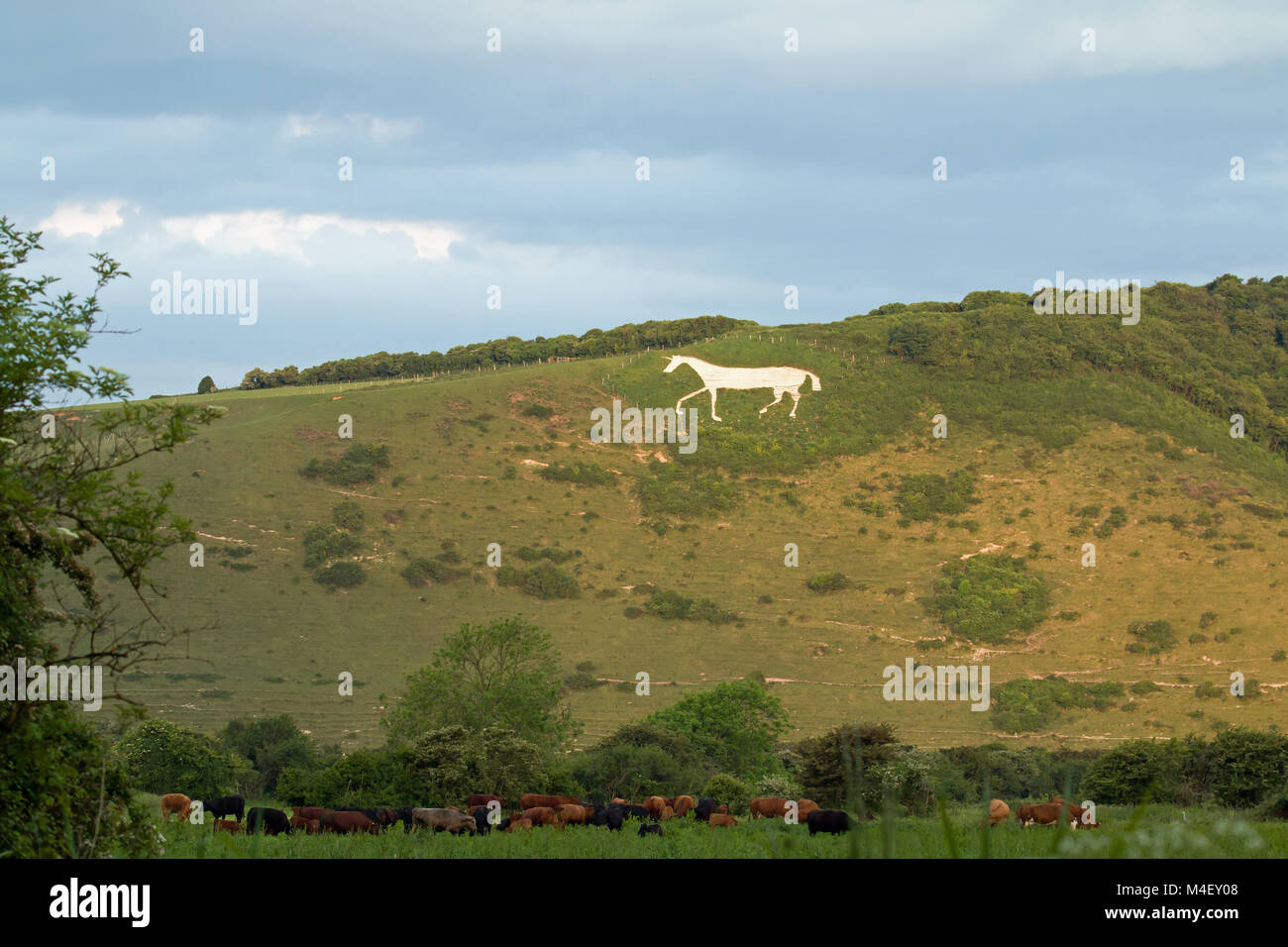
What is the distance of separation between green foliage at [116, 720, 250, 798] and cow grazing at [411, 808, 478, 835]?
15624 mm

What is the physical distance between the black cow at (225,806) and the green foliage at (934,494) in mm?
81256

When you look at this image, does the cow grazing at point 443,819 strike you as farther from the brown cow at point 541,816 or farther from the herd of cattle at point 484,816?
the brown cow at point 541,816

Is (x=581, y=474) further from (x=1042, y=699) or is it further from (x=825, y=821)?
(x=825, y=821)

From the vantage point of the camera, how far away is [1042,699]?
70.4 metres

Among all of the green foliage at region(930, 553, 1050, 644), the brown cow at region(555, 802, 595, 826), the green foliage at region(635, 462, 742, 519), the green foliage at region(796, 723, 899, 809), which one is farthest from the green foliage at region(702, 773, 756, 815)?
the green foliage at region(635, 462, 742, 519)

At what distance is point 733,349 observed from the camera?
12000 cm

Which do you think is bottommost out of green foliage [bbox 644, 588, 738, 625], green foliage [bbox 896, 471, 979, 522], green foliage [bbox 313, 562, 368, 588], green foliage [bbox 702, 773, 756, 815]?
green foliage [bbox 702, 773, 756, 815]

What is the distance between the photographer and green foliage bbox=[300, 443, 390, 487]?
3632 inches

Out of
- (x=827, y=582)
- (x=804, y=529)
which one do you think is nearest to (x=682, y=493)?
(x=804, y=529)

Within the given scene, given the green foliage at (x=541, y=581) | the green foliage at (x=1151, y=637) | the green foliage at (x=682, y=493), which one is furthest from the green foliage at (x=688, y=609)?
the green foliage at (x=1151, y=637)

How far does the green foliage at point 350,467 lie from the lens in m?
92.2

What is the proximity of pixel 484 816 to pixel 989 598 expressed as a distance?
231 ft

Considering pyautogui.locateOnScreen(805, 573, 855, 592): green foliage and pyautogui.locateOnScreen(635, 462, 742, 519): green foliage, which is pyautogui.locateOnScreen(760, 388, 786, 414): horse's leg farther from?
pyautogui.locateOnScreen(805, 573, 855, 592): green foliage

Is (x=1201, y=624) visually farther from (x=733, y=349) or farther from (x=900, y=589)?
(x=733, y=349)
